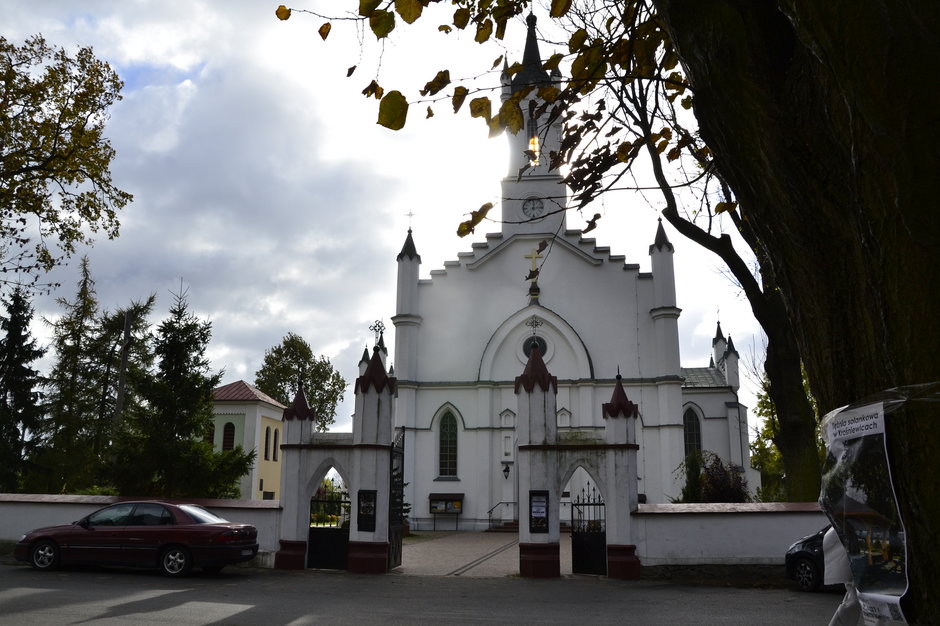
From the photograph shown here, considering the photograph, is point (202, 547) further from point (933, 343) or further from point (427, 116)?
point (933, 343)

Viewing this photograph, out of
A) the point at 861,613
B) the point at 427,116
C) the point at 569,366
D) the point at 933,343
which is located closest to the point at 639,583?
the point at 427,116

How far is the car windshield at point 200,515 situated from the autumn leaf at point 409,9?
481 inches

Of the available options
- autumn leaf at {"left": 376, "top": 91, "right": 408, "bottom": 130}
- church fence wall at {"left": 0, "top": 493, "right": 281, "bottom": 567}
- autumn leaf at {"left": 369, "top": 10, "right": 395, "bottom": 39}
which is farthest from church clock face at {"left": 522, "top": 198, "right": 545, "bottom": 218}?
autumn leaf at {"left": 376, "top": 91, "right": 408, "bottom": 130}

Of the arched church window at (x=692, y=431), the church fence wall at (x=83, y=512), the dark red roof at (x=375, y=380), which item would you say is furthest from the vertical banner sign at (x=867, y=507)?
the arched church window at (x=692, y=431)

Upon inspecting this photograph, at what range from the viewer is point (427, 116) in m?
7.28

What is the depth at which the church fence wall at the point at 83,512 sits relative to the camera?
54.3 feet

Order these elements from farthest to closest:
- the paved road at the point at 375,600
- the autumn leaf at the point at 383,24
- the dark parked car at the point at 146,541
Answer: the dark parked car at the point at 146,541, the paved road at the point at 375,600, the autumn leaf at the point at 383,24

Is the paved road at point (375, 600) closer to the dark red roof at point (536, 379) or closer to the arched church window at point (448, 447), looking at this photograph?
the dark red roof at point (536, 379)

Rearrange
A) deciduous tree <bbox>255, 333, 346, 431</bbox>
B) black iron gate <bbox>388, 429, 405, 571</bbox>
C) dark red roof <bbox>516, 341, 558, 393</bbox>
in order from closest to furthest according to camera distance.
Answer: black iron gate <bbox>388, 429, 405, 571</bbox> → dark red roof <bbox>516, 341, 558, 393</bbox> → deciduous tree <bbox>255, 333, 346, 431</bbox>

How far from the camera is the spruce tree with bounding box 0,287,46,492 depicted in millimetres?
33094

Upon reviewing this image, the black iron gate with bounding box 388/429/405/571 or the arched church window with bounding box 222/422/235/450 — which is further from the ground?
the arched church window with bounding box 222/422/235/450

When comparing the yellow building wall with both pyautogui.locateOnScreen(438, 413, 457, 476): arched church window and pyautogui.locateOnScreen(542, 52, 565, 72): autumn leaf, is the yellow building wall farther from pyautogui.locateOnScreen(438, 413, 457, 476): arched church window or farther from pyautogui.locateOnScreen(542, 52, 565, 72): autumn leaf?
pyautogui.locateOnScreen(542, 52, 565, 72): autumn leaf

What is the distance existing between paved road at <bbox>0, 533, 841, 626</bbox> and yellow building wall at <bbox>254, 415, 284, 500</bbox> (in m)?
23.2

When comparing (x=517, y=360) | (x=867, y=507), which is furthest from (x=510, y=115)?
(x=517, y=360)
